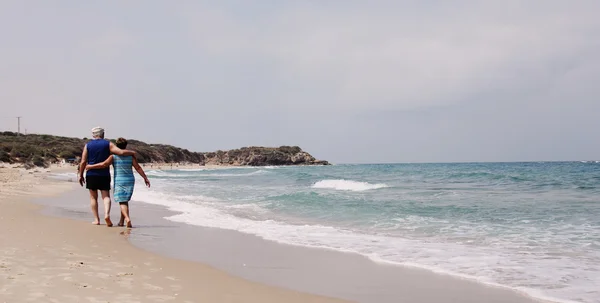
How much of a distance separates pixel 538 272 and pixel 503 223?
5037mm

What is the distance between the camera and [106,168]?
8.79 metres

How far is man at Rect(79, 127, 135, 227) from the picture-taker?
28.5 ft

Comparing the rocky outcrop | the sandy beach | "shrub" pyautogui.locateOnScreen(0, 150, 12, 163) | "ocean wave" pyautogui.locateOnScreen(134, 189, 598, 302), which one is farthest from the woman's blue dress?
the rocky outcrop

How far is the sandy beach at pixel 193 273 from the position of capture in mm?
4223

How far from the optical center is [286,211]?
13.5 metres

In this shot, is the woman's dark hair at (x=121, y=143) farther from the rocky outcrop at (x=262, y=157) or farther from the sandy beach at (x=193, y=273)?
the rocky outcrop at (x=262, y=157)

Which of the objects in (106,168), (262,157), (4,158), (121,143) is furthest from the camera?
(262,157)

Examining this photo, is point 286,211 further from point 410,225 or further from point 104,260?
point 104,260

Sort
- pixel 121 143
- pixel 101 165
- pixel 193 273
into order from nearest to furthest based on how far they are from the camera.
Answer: pixel 193 273 < pixel 101 165 < pixel 121 143

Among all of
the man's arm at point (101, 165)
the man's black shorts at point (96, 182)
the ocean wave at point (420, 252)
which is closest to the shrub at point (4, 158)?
the ocean wave at point (420, 252)

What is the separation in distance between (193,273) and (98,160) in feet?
14.7

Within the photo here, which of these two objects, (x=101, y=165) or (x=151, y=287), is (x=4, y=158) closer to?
(x=101, y=165)

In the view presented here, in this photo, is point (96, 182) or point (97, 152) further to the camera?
point (96, 182)

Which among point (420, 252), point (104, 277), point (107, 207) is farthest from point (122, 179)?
point (420, 252)
